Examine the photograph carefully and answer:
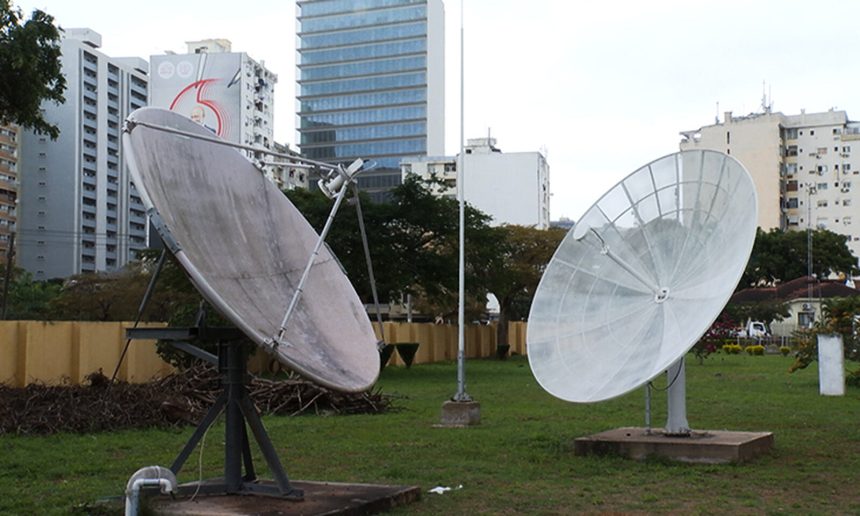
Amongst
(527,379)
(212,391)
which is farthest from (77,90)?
(212,391)

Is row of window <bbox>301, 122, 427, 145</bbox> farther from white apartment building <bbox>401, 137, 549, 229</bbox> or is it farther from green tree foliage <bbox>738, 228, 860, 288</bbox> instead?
green tree foliage <bbox>738, 228, 860, 288</bbox>

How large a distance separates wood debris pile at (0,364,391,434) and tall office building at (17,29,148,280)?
346ft

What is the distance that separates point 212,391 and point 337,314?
36.2 ft

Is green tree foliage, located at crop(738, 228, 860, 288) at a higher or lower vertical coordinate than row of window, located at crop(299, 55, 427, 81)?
lower

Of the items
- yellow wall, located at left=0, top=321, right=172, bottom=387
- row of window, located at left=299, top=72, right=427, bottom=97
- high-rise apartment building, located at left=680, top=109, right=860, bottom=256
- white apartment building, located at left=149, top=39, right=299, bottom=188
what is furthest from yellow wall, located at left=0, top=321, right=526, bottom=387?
row of window, located at left=299, top=72, right=427, bottom=97

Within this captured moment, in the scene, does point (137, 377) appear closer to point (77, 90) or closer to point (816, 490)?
point (816, 490)

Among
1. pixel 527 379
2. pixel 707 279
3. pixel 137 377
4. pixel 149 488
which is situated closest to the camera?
pixel 149 488

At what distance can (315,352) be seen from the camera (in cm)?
970

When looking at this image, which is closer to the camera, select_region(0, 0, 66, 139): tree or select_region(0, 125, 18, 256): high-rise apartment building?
select_region(0, 0, 66, 139): tree

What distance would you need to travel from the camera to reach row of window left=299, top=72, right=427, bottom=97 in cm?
16825

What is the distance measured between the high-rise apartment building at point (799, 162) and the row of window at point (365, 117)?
188ft

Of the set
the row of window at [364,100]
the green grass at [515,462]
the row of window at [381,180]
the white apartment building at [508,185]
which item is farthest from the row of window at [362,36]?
the green grass at [515,462]

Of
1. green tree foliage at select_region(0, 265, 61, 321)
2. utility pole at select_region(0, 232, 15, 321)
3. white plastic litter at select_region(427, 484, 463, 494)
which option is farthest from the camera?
green tree foliage at select_region(0, 265, 61, 321)

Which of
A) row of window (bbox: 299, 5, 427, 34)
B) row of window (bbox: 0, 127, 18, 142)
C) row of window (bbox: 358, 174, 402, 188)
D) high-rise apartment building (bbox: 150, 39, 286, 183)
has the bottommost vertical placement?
row of window (bbox: 0, 127, 18, 142)
